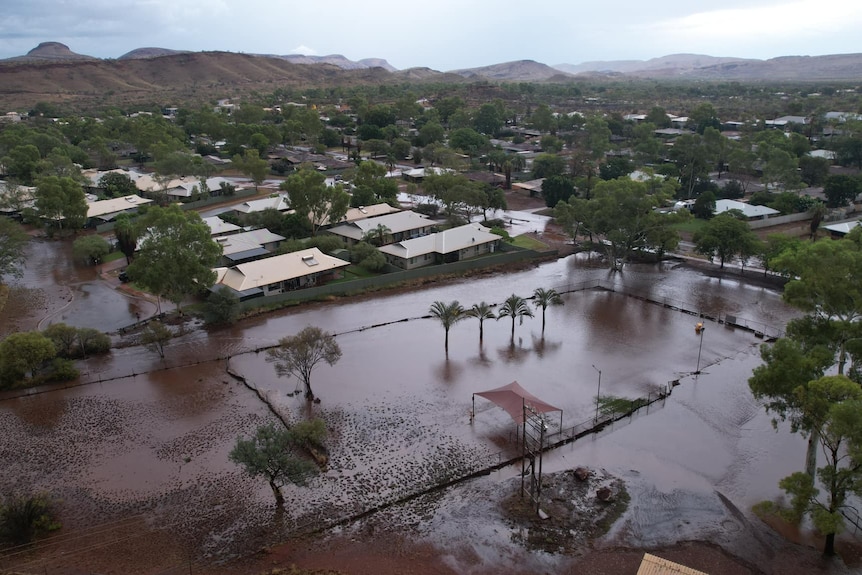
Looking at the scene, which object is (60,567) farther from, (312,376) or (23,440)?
(312,376)

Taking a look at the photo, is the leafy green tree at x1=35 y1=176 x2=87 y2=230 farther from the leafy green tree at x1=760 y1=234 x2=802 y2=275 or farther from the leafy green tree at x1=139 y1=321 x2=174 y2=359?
the leafy green tree at x1=760 y1=234 x2=802 y2=275

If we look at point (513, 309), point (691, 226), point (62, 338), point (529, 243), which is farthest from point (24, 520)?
point (691, 226)

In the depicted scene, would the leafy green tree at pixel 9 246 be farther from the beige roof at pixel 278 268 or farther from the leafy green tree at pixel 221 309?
the leafy green tree at pixel 221 309

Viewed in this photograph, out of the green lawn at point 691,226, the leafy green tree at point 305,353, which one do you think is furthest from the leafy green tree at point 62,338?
the green lawn at point 691,226

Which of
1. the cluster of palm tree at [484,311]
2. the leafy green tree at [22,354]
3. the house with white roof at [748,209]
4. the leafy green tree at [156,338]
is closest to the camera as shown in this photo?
the leafy green tree at [22,354]

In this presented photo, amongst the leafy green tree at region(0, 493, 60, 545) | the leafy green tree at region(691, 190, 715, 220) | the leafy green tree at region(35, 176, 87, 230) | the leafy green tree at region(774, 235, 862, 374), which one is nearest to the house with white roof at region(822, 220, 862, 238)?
the leafy green tree at region(691, 190, 715, 220)

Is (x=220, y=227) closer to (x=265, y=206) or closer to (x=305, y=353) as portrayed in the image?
(x=265, y=206)

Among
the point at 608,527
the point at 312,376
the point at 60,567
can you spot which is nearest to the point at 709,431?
the point at 608,527
